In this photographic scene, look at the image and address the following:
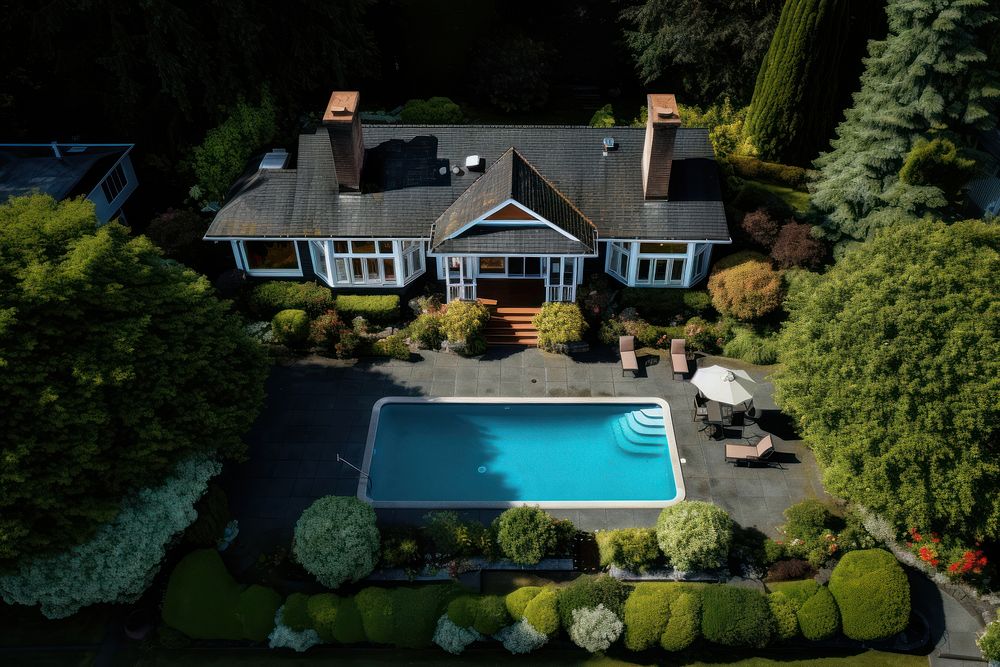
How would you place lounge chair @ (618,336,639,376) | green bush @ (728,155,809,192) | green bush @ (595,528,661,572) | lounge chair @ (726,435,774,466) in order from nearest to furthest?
green bush @ (595,528,661,572), lounge chair @ (726,435,774,466), lounge chair @ (618,336,639,376), green bush @ (728,155,809,192)

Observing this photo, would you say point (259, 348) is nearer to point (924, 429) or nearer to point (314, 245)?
point (314, 245)

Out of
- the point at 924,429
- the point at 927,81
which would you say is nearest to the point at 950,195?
the point at 927,81

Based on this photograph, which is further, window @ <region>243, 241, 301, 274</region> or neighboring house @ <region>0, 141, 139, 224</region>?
window @ <region>243, 241, 301, 274</region>

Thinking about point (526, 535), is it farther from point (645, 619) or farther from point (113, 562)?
point (113, 562)

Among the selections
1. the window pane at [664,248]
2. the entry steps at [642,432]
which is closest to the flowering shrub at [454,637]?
the entry steps at [642,432]

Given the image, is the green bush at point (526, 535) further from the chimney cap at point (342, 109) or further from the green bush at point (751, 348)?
the chimney cap at point (342, 109)

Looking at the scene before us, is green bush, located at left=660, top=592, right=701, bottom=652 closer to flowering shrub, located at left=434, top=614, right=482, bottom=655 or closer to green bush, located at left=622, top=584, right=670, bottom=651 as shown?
green bush, located at left=622, top=584, right=670, bottom=651

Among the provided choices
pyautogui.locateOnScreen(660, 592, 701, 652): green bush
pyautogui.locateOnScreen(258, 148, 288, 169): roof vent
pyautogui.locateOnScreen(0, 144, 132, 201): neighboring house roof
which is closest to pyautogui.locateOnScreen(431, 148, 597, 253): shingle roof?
pyautogui.locateOnScreen(258, 148, 288, 169): roof vent
